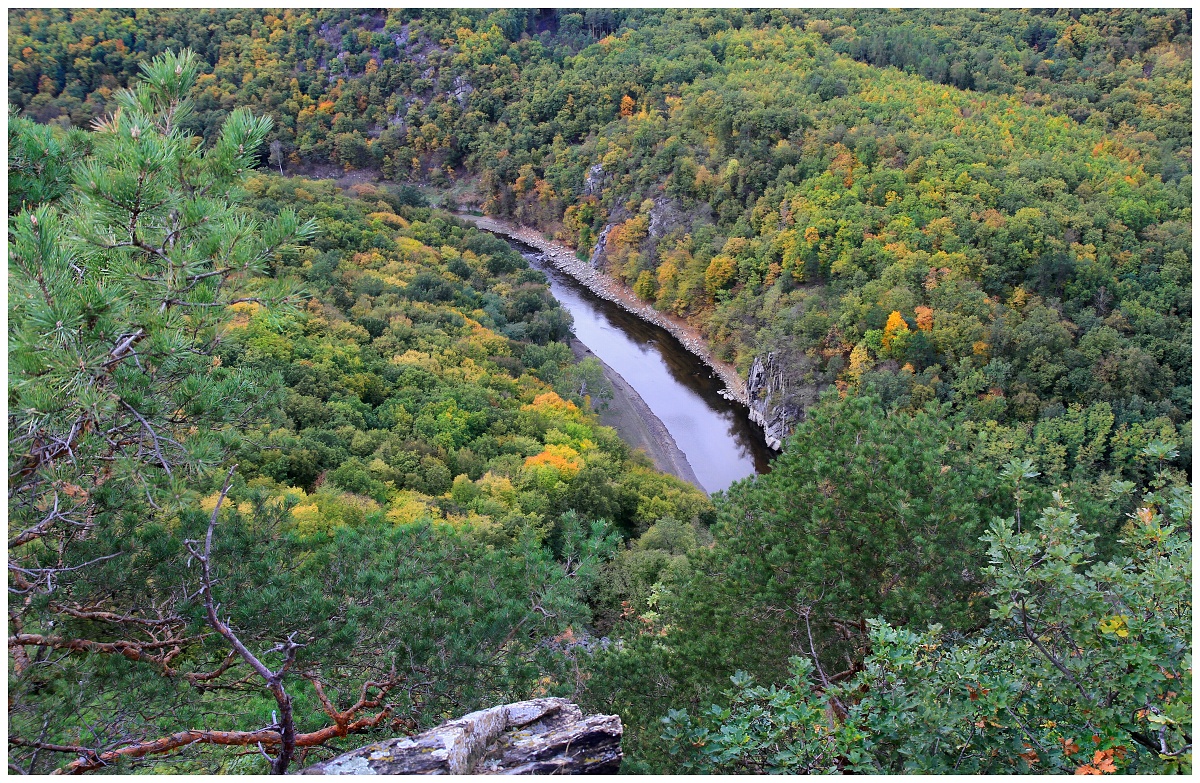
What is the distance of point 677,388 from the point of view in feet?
124

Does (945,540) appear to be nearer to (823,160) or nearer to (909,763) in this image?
(909,763)

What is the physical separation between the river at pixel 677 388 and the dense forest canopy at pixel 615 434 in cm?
235

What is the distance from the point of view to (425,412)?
24438 millimetres

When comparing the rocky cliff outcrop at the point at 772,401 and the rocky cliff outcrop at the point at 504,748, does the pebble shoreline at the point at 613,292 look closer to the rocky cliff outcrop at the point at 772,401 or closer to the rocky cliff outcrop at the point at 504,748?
the rocky cliff outcrop at the point at 772,401

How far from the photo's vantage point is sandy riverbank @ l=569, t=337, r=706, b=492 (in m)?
31.1

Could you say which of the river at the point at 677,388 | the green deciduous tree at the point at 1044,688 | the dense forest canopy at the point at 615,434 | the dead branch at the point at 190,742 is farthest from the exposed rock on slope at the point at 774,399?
the dead branch at the point at 190,742

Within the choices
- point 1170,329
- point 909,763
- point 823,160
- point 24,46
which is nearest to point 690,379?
point 823,160

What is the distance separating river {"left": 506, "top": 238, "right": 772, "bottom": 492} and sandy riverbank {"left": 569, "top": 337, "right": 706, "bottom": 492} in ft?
1.36

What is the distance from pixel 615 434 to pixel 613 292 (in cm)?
2194

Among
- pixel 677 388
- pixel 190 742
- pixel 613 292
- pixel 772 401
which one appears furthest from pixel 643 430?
pixel 190 742

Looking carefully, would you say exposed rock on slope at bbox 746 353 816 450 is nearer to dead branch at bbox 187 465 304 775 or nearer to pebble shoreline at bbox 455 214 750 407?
pebble shoreline at bbox 455 214 750 407

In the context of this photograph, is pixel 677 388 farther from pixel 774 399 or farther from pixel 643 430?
pixel 774 399

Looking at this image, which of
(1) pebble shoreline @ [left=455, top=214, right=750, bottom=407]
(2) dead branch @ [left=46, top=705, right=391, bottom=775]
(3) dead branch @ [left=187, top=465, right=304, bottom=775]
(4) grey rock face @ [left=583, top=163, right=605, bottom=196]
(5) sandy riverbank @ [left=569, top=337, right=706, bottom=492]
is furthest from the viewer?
(4) grey rock face @ [left=583, top=163, right=605, bottom=196]

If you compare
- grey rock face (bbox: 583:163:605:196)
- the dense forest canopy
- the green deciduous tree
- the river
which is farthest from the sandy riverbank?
the green deciduous tree
